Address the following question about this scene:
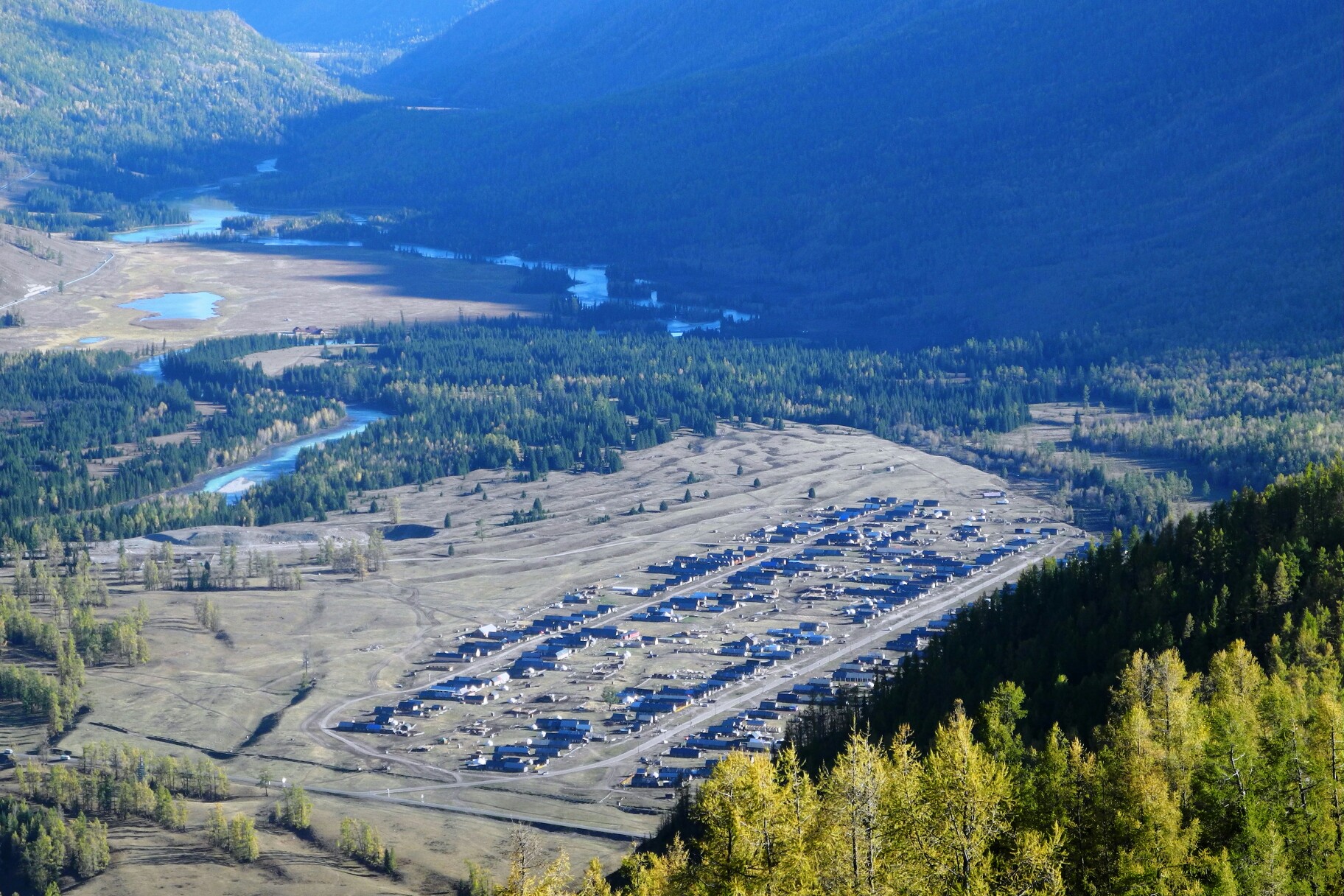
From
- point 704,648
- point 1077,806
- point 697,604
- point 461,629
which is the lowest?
point 704,648

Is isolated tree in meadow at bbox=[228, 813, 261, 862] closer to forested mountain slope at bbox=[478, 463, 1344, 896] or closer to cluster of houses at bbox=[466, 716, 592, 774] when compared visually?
cluster of houses at bbox=[466, 716, 592, 774]

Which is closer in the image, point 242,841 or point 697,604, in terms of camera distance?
point 242,841

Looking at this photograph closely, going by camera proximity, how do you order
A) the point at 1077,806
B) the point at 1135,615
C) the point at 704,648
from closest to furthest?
the point at 1077,806 < the point at 1135,615 < the point at 704,648

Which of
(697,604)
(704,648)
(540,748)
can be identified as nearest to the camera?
(540,748)

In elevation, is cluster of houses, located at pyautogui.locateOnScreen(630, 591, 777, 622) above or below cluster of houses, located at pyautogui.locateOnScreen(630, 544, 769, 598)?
below

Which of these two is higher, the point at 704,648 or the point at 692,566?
the point at 692,566

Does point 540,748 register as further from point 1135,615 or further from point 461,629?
point 1135,615

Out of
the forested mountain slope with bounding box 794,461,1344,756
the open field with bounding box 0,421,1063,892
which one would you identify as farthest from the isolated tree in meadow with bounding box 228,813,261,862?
the forested mountain slope with bounding box 794,461,1344,756

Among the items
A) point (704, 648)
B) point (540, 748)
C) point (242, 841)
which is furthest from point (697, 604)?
point (242, 841)
